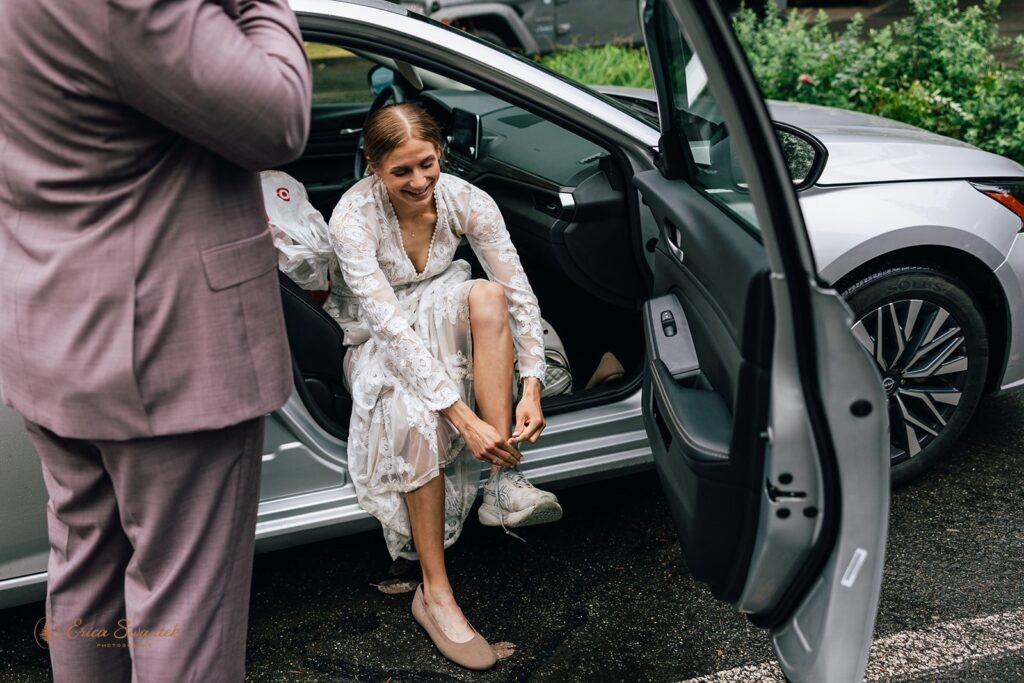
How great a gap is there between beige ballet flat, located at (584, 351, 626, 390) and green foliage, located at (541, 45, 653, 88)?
11.9 ft

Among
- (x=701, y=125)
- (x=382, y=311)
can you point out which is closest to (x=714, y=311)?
(x=701, y=125)

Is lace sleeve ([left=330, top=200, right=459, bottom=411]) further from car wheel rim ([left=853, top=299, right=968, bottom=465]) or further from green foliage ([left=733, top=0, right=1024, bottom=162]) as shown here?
green foliage ([left=733, top=0, right=1024, bottom=162])

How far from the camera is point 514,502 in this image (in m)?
2.48

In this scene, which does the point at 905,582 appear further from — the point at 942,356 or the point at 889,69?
the point at 889,69

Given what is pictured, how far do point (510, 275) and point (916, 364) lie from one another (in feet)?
3.81

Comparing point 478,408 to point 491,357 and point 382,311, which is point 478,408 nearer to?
point 491,357

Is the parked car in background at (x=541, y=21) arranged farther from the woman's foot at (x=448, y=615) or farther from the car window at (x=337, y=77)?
the woman's foot at (x=448, y=615)

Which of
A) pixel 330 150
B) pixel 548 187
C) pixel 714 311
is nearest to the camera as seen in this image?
pixel 714 311

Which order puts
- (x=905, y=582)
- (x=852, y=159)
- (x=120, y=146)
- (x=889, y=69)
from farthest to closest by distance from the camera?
(x=889, y=69)
(x=852, y=159)
(x=905, y=582)
(x=120, y=146)

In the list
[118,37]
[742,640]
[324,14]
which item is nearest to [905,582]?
[742,640]

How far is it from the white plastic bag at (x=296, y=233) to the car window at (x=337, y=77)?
18.6 feet

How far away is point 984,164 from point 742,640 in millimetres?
1559

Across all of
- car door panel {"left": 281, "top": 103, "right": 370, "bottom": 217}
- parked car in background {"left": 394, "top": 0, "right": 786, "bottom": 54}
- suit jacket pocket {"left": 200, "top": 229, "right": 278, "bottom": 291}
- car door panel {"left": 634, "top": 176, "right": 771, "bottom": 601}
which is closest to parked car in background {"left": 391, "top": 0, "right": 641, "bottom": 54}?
parked car in background {"left": 394, "top": 0, "right": 786, "bottom": 54}

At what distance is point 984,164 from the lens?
2.86 metres
